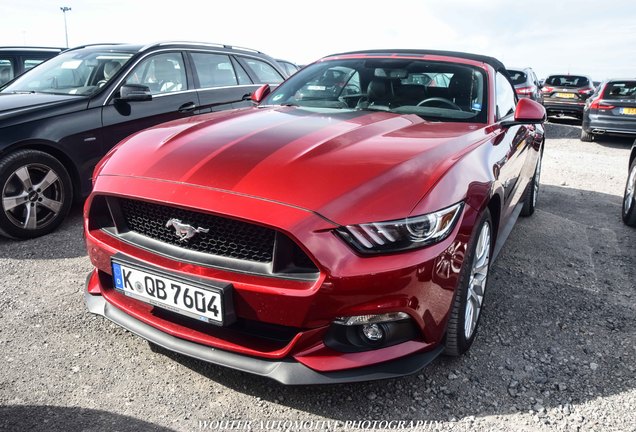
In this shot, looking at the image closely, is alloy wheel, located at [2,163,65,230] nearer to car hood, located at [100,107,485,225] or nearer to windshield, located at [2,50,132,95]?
windshield, located at [2,50,132,95]

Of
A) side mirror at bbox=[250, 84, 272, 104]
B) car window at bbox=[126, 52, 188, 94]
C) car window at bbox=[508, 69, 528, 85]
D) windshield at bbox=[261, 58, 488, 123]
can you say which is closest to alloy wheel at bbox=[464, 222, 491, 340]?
windshield at bbox=[261, 58, 488, 123]

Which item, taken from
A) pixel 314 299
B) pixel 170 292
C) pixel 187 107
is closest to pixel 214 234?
pixel 170 292

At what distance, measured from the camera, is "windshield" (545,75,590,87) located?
14.6 m

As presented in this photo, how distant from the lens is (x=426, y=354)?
2.07m

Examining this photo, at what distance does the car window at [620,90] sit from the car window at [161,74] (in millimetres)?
8963

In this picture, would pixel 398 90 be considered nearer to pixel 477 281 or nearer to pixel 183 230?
pixel 477 281

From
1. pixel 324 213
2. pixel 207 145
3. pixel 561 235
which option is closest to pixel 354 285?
pixel 324 213

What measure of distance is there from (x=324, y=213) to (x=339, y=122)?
1.02 metres

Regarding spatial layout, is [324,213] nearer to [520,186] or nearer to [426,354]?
[426,354]

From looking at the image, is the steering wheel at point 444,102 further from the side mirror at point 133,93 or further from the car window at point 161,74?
the car window at point 161,74

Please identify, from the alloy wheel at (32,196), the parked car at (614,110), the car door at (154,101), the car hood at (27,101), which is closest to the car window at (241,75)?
the car door at (154,101)

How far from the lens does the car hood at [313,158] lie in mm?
1946

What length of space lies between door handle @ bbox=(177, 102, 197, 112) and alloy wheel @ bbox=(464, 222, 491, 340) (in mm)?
3519

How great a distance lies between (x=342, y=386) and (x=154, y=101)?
3.61m
